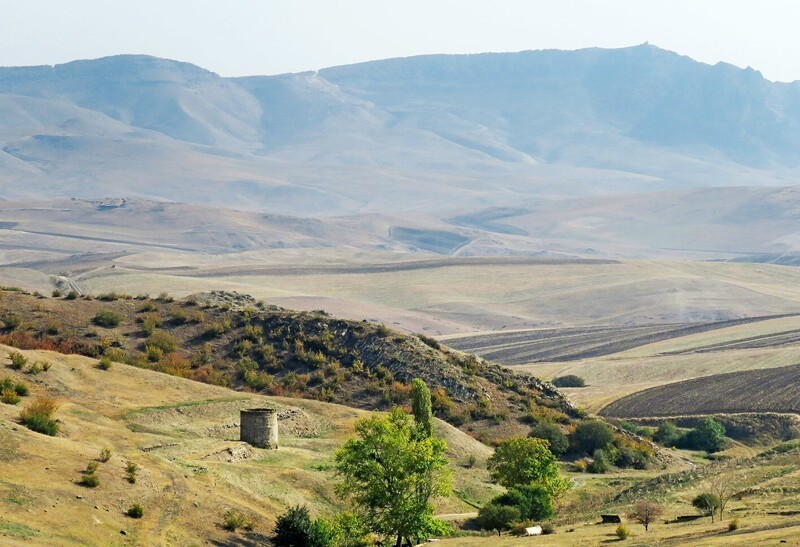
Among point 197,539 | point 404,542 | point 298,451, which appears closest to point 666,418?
point 298,451

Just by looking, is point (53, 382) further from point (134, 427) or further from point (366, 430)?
point (366, 430)

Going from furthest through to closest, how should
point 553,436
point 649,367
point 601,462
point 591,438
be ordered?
point 649,367 → point 591,438 → point 553,436 → point 601,462

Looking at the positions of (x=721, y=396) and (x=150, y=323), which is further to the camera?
(x=721, y=396)

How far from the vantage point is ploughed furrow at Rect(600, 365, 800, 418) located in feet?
281

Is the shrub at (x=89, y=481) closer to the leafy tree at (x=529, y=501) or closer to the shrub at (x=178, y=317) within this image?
the leafy tree at (x=529, y=501)

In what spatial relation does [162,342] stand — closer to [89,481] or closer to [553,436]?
[553,436]

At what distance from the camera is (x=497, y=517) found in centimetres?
4209

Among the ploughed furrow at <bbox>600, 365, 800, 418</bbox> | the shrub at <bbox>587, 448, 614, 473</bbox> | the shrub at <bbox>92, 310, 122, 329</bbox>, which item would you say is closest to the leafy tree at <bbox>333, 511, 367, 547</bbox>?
the shrub at <bbox>587, 448, 614, 473</bbox>

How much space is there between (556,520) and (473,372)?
3263 centimetres

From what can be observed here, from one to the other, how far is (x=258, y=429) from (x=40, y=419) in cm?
939

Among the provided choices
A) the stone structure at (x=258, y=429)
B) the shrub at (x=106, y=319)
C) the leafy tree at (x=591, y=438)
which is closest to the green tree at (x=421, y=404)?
the stone structure at (x=258, y=429)

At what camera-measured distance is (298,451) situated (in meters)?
47.2

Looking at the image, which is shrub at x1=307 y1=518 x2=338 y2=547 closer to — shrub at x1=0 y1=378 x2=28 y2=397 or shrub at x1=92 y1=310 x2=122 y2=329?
shrub at x1=0 y1=378 x2=28 y2=397

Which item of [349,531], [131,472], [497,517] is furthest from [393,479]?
[131,472]
